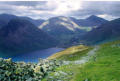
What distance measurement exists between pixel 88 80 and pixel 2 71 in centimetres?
1795

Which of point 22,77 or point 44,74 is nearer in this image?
point 22,77

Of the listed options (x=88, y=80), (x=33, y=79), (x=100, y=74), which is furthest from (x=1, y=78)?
(x=100, y=74)

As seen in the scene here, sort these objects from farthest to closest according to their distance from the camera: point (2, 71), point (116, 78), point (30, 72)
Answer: point (30, 72), point (2, 71), point (116, 78)

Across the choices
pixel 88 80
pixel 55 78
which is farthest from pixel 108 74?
pixel 55 78

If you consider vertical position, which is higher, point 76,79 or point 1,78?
point 1,78

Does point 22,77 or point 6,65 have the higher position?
point 6,65

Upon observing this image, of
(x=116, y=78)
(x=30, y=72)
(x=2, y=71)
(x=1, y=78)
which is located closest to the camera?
(x=116, y=78)

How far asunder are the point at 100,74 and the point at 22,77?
15.9m

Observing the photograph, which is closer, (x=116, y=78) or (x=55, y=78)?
(x=116, y=78)

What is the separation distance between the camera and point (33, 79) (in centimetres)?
3444

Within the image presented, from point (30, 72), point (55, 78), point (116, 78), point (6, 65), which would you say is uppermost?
point (6, 65)

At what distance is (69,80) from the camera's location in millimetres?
34125

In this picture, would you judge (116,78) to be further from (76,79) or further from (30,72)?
(30,72)

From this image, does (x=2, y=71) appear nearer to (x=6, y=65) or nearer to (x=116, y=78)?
(x=6, y=65)
